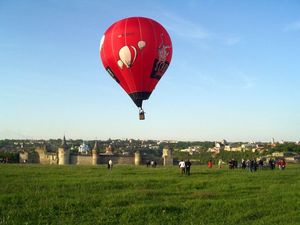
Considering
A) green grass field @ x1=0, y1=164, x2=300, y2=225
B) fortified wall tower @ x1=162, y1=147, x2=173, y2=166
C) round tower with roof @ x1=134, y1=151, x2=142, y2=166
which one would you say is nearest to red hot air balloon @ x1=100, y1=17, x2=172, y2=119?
green grass field @ x1=0, y1=164, x2=300, y2=225

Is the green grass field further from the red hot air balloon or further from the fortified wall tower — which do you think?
the fortified wall tower

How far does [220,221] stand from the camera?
1342 centimetres

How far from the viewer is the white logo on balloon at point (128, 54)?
2833 cm

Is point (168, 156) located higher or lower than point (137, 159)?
higher

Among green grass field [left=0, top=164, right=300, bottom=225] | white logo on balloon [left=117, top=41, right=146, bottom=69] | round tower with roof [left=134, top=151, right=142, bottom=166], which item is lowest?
green grass field [left=0, top=164, right=300, bottom=225]

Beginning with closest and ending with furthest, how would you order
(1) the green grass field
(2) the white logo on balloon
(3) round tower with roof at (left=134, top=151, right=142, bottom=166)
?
(1) the green grass field → (2) the white logo on balloon → (3) round tower with roof at (left=134, top=151, right=142, bottom=166)

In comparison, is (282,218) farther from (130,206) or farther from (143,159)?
(143,159)

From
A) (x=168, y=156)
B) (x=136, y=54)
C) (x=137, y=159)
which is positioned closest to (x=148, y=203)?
(x=136, y=54)

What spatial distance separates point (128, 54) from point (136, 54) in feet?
1.60

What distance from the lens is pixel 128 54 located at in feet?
93.4

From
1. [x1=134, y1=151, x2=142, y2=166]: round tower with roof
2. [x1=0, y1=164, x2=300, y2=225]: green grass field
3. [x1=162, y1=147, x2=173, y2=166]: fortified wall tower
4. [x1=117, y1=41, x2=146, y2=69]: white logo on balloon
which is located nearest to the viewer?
[x1=0, y1=164, x2=300, y2=225]: green grass field

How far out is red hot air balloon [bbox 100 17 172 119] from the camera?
93.1ft

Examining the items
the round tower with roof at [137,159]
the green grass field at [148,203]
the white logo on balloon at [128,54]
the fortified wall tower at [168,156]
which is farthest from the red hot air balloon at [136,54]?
the round tower with roof at [137,159]

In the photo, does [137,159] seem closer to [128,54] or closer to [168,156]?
[168,156]
